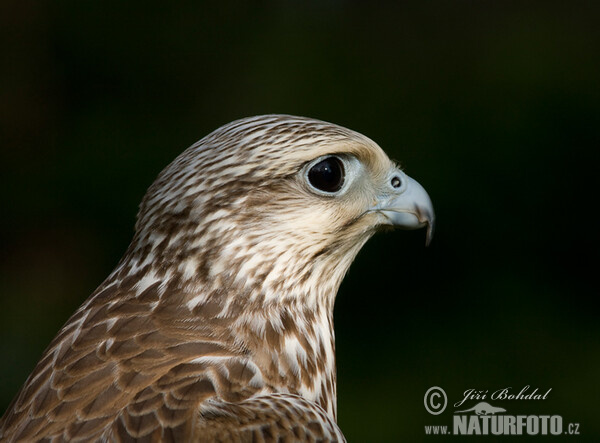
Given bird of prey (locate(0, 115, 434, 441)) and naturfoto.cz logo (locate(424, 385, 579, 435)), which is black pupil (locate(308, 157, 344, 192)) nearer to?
bird of prey (locate(0, 115, 434, 441))

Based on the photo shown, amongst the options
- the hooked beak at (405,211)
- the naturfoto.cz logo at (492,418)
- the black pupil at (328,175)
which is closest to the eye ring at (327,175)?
the black pupil at (328,175)

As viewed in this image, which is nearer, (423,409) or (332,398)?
(332,398)

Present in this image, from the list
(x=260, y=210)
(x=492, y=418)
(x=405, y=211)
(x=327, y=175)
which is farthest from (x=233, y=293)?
(x=492, y=418)

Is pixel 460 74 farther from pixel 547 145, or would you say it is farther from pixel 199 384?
pixel 199 384

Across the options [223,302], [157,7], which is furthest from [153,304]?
[157,7]

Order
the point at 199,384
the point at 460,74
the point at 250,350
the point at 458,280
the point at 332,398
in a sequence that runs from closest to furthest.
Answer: the point at 199,384
the point at 250,350
the point at 332,398
the point at 458,280
the point at 460,74

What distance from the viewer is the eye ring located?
2221 millimetres

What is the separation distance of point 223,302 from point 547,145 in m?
2.83

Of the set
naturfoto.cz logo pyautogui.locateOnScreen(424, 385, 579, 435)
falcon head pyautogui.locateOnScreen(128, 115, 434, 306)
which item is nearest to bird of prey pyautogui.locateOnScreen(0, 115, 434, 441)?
falcon head pyautogui.locateOnScreen(128, 115, 434, 306)

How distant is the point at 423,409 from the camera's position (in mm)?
3807

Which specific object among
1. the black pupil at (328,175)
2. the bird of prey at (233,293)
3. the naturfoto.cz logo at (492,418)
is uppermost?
the black pupil at (328,175)

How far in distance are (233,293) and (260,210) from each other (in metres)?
0.22

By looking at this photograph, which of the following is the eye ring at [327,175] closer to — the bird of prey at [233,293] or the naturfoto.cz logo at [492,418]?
the bird of prey at [233,293]

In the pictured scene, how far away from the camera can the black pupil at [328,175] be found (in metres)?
2.22
